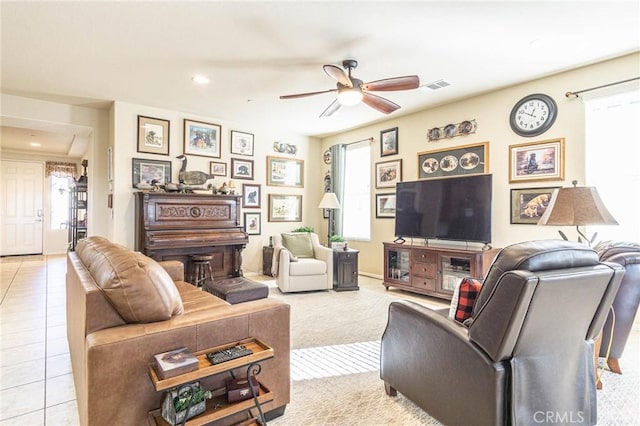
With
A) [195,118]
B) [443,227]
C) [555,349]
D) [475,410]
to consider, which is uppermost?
[195,118]

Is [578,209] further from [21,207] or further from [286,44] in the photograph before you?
[21,207]

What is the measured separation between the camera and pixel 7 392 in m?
2.02

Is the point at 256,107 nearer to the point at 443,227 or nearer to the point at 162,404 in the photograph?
the point at 443,227

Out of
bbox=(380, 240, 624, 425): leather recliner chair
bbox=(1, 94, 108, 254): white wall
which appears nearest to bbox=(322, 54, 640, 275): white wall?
bbox=(380, 240, 624, 425): leather recliner chair

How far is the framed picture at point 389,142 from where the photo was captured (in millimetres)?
5246

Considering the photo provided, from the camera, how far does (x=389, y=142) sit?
5.33m

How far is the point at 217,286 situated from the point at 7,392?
1513mm

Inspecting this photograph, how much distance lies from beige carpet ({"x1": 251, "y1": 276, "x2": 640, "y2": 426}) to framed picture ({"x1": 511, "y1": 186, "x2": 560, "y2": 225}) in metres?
1.39

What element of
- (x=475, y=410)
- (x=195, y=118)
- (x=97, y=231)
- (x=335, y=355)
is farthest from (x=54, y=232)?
(x=475, y=410)

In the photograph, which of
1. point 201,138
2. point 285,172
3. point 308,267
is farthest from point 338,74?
point 285,172

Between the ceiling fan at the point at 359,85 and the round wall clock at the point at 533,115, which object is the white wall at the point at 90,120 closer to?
the ceiling fan at the point at 359,85

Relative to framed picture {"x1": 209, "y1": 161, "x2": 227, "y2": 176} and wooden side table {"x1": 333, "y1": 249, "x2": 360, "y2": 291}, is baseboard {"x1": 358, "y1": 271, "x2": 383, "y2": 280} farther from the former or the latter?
framed picture {"x1": 209, "y1": 161, "x2": 227, "y2": 176}

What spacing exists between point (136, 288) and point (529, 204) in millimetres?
3992

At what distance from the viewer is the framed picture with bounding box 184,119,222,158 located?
5.14 meters
